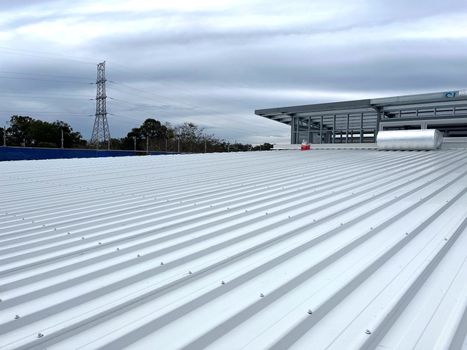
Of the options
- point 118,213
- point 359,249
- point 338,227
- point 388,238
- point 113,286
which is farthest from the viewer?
point 118,213

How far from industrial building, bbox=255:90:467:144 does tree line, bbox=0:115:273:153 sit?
949 centimetres

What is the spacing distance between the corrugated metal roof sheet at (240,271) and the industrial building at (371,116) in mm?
16712

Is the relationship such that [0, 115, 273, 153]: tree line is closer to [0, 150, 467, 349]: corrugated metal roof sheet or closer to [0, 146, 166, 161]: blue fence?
[0, 146, 166, 161]: blue fence

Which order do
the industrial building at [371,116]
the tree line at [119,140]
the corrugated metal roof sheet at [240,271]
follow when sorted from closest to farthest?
the corrugated metal roof sheet at [240,271], the industrial building at [371,116], the tree line at [119,140]

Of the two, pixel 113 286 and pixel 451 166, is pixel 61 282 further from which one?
pixel 451 166

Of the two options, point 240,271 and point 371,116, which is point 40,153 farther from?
point 240,271

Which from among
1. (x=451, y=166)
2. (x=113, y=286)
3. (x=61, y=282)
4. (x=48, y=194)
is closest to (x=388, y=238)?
(x=113, y=286)

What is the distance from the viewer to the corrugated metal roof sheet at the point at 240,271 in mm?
2486

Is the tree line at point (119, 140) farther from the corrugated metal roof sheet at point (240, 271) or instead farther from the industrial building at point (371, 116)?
the corrugated metal roof sheet at point (240, 271)

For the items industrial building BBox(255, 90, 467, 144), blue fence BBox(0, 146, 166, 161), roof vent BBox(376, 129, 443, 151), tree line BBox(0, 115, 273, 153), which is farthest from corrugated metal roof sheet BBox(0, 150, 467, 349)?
tree line BBox(0, 115, 273, 153)

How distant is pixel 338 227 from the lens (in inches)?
184

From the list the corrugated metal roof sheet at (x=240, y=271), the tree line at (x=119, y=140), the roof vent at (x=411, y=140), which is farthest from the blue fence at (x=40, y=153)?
the corrugated metal roof sheet at (x=240, y=271)

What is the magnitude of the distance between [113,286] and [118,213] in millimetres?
2895

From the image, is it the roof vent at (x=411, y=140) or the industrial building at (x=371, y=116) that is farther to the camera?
the industrial building at (x=371, y=116)
